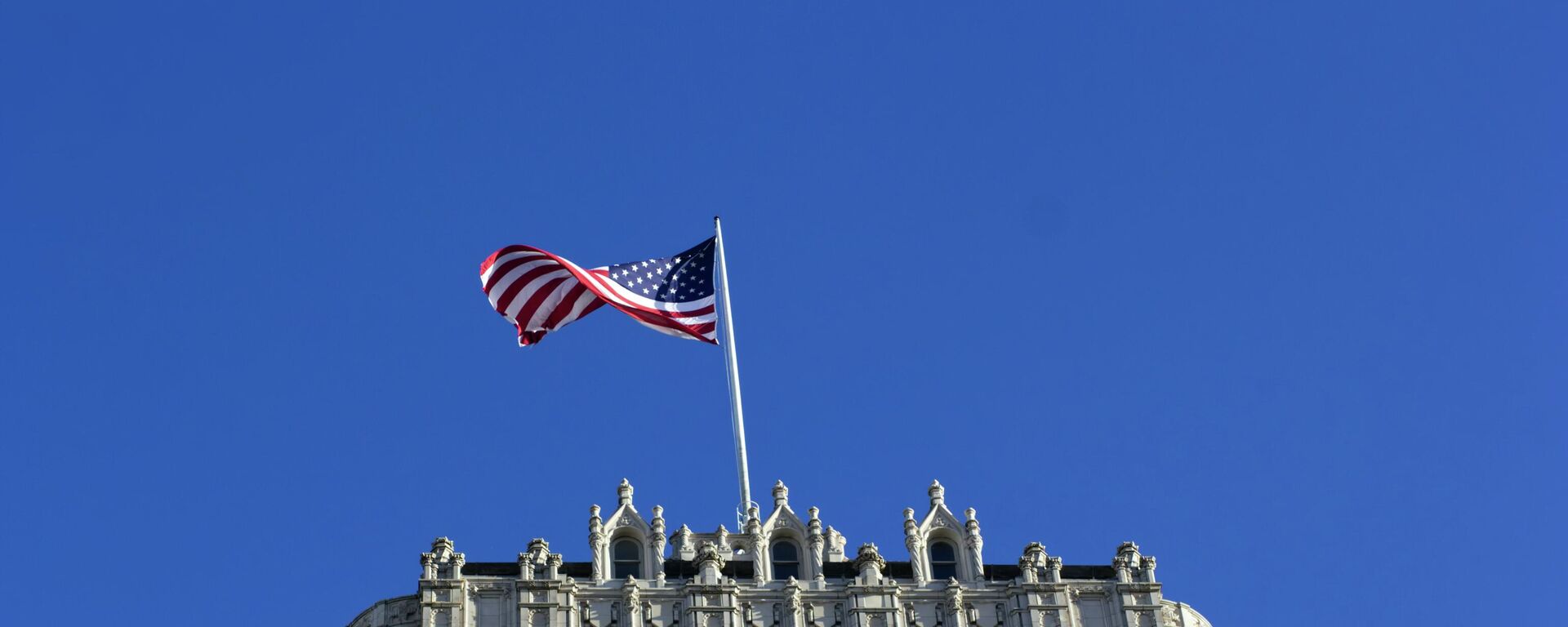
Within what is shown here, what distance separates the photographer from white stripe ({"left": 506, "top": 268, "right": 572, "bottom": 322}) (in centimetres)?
8706

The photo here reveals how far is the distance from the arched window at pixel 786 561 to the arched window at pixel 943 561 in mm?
3487

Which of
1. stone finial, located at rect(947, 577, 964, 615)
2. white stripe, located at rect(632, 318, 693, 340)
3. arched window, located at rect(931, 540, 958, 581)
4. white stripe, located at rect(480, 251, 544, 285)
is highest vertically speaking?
white stripe, located at rect(480, 251, 544, 285)

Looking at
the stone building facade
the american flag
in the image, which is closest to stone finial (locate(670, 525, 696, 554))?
the stone building facade

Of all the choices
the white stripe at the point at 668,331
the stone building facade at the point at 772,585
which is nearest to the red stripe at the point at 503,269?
the white stripe at the point at 668,331

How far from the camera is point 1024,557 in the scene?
78.9 m

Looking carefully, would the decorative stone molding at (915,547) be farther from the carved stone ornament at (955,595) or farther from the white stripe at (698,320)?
the white stripe at (698,320)

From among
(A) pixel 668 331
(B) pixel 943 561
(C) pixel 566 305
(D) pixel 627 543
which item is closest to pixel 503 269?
(C) pixel 566 305

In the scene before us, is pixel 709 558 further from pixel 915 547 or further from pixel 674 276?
pixel 674 276

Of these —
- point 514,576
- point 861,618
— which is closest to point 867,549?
point 861,618

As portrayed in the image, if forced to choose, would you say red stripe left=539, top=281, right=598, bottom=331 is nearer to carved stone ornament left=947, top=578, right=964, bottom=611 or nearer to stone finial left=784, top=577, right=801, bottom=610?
stone finial left=784, top=577, right=801, bottom=610

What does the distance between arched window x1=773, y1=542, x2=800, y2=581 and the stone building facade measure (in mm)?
30

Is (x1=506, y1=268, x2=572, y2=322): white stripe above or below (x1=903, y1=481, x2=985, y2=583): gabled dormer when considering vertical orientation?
above

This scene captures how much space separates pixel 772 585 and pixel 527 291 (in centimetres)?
1370

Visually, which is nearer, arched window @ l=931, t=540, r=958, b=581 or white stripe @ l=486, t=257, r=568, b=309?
arched window @ l=931, t=540, r=958, b=581
